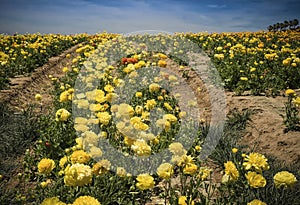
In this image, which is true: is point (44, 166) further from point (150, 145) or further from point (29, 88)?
point (29, 88)

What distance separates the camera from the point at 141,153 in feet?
7.65

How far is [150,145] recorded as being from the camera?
11.7 ft

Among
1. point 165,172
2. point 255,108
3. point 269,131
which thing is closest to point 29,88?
point 255,108

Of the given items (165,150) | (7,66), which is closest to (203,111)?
(165,150)

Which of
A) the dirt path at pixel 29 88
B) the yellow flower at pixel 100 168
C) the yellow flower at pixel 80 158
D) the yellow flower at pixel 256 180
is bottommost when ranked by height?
the dirt path at pixel 29 88

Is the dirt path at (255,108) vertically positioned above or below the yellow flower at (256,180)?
below

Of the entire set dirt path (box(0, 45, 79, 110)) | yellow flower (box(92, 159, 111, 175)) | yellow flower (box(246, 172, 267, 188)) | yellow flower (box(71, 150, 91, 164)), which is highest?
yellow flower (box(246, 172, 267, 188))

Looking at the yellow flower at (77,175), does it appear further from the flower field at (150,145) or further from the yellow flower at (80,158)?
the yellow flower at (80,158)

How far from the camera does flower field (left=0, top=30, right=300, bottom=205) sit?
234 cm

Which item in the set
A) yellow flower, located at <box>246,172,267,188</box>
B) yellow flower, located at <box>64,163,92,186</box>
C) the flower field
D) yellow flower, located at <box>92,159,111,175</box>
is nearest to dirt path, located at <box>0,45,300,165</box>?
the flower field

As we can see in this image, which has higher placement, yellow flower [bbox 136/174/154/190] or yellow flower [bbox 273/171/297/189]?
yellow flower [bbox 273/171/297/189]

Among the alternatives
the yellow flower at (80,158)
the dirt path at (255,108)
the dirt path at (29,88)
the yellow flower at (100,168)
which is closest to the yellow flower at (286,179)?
the yellow flower at (100,168)

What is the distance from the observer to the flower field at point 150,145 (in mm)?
2342

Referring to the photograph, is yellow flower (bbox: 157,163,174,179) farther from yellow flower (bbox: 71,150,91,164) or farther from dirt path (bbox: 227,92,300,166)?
dirt path (bbox: 227,92,300,166)
